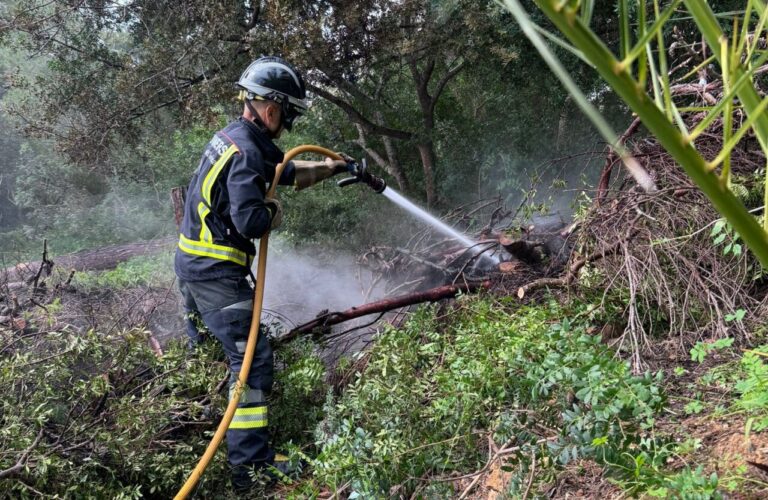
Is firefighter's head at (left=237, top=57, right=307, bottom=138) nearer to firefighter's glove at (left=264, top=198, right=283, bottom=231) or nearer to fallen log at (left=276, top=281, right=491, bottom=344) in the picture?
firefighter's glove at (left=264, top=198, right=283, bottom=231)

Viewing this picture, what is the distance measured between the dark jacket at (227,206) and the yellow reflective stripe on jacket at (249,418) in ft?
2.66

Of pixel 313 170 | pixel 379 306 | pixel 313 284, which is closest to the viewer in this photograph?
pixel 313 170

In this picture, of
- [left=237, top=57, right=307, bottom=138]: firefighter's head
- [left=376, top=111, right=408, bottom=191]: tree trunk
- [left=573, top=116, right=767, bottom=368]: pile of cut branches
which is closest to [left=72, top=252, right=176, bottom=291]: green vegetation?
[left=237, top=57, right=307, bottom=138]: firefighter's head

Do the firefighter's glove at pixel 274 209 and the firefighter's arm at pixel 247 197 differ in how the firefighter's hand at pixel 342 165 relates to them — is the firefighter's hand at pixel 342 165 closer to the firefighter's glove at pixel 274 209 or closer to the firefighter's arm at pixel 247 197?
the firefighter's glove at pixel 274 209

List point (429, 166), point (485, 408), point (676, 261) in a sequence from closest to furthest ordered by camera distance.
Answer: point (485, 408)
point (676, 261)
point (429, 166)

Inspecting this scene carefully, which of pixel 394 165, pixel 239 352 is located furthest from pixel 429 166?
pixel 239 352

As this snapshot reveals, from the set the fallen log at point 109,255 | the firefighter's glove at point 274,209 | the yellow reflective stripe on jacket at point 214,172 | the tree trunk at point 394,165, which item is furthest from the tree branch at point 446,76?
the yellow reflective stripe on jacket at point 214,172

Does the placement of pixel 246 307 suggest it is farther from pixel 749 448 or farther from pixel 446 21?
pixel 446 21

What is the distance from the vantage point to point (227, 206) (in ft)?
11.8

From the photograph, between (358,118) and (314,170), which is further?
(358,118)

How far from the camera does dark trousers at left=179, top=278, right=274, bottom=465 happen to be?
3.34 meters

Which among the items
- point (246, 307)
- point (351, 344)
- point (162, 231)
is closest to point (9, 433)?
point (246, 307)

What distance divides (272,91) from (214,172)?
0.62m

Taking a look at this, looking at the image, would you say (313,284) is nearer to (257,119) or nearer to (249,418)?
(257,119)
